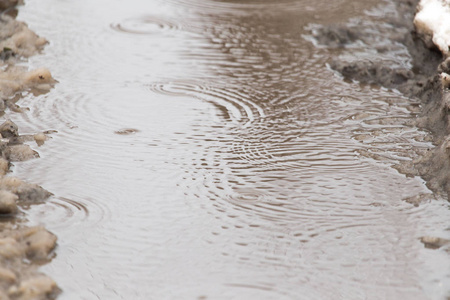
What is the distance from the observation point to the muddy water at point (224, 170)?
210 cm

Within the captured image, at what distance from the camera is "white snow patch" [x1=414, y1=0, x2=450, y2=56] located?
3.48 meters

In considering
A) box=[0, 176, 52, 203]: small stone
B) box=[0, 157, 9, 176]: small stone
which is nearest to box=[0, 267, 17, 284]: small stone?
box=[0, 176, 52, 203]: small stone

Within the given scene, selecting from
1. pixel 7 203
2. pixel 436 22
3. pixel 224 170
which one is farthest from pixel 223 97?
pixel 7 203

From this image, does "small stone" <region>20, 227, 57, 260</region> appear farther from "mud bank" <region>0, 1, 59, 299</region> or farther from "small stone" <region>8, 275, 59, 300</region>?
"small stone" <region>8, 275, 59, 300</region>

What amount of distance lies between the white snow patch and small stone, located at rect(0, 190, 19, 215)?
235cm

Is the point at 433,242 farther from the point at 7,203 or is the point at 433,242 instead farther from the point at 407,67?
the point at 407,67

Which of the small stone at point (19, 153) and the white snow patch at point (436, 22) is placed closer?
the small stone at point (19, 153)

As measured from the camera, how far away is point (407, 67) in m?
3.86

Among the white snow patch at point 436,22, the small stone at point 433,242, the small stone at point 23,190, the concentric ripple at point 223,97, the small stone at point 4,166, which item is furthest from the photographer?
the white snow patch at point 436,22

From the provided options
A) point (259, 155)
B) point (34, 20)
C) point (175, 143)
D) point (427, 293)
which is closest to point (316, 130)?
point (259, 155)

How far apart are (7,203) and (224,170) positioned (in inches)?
35.4

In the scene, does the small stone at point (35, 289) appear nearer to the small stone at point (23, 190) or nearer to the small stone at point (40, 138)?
the small stone at point (23, 190)

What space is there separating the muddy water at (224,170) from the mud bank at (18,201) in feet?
0.19

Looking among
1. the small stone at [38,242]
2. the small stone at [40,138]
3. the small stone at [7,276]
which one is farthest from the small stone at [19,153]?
the small stone at [7,276]
